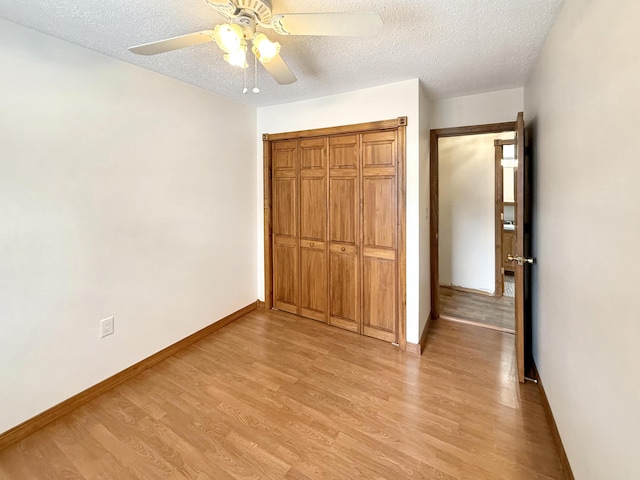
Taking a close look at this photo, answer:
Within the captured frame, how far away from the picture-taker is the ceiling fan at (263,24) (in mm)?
1212

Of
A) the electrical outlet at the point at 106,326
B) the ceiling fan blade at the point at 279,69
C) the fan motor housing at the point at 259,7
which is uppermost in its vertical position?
the fan motor housing at the point at 259,7

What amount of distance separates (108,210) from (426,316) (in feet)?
9.66

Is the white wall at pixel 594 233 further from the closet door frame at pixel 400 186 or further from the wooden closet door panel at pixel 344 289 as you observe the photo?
the wooden closet door panel at pixel 344 289

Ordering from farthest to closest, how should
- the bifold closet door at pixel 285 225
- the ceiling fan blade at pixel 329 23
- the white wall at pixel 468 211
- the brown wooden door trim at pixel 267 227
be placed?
the white wall at pixel 468 211, the brown wooden door trim at pixel 267 227, the bifold closet door at pixel 285 225, the ceiling fan blade at pixel 329 23

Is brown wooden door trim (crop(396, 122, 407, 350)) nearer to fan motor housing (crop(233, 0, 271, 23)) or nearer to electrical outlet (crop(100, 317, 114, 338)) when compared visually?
fan motor housing (crop(233, 0, 271, 23))

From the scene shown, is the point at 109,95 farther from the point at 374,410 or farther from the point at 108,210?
the point at 374,410

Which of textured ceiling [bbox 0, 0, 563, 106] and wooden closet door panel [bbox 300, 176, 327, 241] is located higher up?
textured ceiling [bbox 0, 0, 563, 106]

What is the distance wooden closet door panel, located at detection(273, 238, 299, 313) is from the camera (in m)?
3.40

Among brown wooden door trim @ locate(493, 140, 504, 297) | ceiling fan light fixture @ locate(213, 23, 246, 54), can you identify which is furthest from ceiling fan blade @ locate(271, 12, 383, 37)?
brown wooden door trim @ locate(493, 140, 504, 297)

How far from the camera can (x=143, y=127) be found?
2.33 meters

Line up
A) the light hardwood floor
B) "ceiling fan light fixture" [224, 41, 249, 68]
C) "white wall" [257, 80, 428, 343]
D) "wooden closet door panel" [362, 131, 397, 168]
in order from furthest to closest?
1. "wooden closet door panel" [362, 131, 397, 168]
2. "white wall" [257, 80, 428, 343]
3. the light hardwood floor
4. "ceiling fan light fixture" [224, 41, 249, 68]

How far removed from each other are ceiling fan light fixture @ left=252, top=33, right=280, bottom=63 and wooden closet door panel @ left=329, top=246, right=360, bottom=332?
193cm

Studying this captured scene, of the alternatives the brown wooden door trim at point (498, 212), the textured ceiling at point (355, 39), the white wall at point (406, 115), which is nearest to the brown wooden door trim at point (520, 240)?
the textured ceiling at point (355, 39)

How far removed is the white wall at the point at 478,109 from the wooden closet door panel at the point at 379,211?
1.02 m
